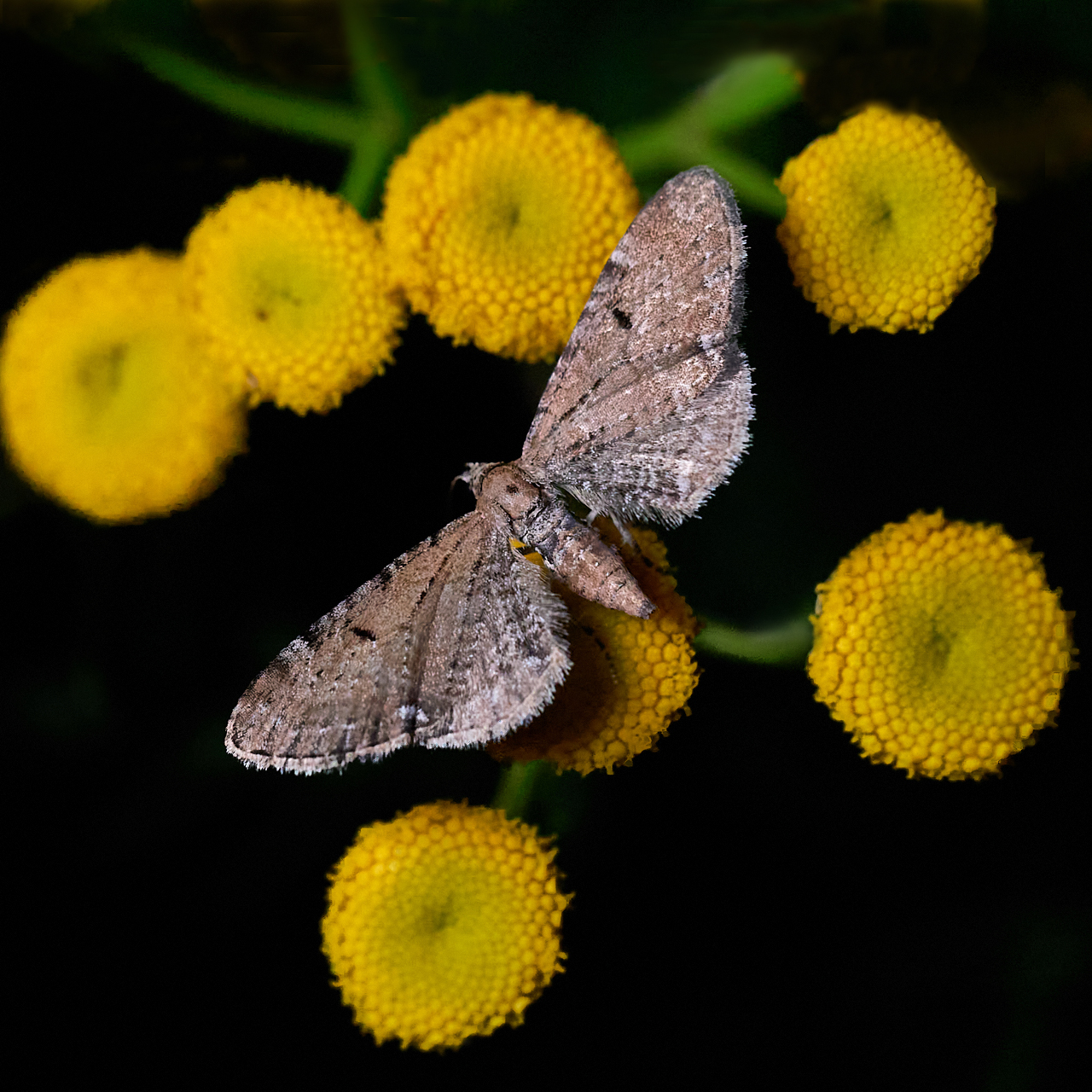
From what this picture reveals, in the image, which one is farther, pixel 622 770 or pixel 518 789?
pixel 622 770

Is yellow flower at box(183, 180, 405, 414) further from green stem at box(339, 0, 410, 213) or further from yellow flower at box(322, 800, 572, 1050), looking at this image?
yellow flower at box(322, 800, 572, 1050)

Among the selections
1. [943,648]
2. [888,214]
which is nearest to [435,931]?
[943,648]

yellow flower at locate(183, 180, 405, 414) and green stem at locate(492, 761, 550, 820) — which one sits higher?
yellow flower at locate(183, 180, 405, 414)

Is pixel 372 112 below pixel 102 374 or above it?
above

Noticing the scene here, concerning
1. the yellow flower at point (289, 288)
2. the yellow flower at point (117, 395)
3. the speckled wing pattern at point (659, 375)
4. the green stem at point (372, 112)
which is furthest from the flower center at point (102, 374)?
the speckled wing pattern at point (659, 375)

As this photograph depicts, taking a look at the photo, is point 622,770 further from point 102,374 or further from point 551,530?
point 102,374

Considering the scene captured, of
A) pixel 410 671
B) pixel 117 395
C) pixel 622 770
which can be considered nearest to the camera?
pixel 410 671

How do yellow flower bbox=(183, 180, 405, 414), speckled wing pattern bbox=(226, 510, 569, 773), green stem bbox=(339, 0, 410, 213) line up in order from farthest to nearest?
green stem bbox=(339, 0, 410, 213)
yellow flower bbox=(183, 180, 405, 414)
speckled wing pattern bbox=(226, 510, 569, 773)

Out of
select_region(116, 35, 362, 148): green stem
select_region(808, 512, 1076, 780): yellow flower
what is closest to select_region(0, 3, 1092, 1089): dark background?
select_region(116, 35, 362, 148): green stem
